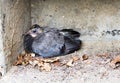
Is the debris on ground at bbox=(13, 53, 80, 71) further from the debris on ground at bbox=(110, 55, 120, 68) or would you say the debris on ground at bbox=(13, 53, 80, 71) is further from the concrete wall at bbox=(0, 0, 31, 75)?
the debris on ground at bbox=(110, 55, 120, 68)

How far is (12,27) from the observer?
2723 mm

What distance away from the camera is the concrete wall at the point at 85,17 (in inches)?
128

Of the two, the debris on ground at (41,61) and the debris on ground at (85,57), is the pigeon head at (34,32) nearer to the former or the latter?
the debris on ground at (41,61)

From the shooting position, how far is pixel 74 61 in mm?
2809

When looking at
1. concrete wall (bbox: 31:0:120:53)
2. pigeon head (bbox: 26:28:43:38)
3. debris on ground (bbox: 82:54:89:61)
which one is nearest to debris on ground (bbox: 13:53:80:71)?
debris on ground (bbox: 82:54:89:61)

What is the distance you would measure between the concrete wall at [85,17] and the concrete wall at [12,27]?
307mm

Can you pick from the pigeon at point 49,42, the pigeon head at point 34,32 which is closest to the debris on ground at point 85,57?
the pigeon at point 49,42

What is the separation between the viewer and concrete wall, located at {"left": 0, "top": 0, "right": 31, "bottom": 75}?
2572mm

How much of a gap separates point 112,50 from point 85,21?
48cm

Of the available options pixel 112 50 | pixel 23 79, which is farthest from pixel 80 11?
pixel 23 79

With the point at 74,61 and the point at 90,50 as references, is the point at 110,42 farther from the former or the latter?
the point at 74,61

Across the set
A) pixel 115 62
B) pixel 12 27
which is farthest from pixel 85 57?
pixel 12 27

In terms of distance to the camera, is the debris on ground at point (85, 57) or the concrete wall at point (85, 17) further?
the concrete wall at point (85, 17)

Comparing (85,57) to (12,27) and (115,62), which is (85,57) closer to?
(115,62)
